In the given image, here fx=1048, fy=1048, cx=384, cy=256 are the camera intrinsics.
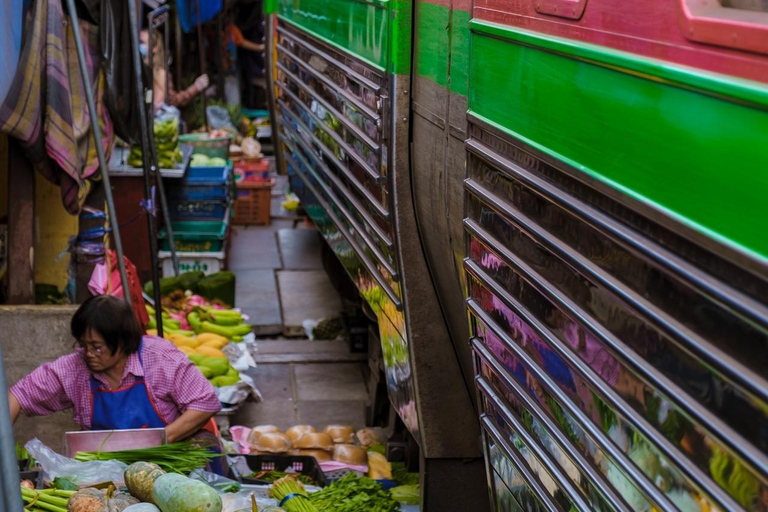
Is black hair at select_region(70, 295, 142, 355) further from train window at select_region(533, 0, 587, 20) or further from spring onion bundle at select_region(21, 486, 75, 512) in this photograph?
train window at select_region(533, 0, 587, 20)

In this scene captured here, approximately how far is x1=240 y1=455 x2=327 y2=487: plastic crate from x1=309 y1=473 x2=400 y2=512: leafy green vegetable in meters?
0.33

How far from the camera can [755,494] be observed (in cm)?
140

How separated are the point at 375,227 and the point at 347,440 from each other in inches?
79.3

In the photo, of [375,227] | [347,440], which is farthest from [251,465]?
[375,227]

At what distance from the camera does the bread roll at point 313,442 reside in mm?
5480

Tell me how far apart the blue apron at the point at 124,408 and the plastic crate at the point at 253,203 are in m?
6.83

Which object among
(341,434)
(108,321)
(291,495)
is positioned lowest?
(341,434)

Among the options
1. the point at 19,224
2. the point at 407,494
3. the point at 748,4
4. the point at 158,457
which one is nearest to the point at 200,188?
the point at 19,224

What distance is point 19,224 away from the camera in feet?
17.6

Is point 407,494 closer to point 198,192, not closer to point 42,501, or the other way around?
point 42,501

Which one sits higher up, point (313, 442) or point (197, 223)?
point (197, 223)

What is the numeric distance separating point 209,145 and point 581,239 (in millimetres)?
8771

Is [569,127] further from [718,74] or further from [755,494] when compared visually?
[755,494]

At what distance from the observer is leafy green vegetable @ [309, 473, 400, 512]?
4281mm
